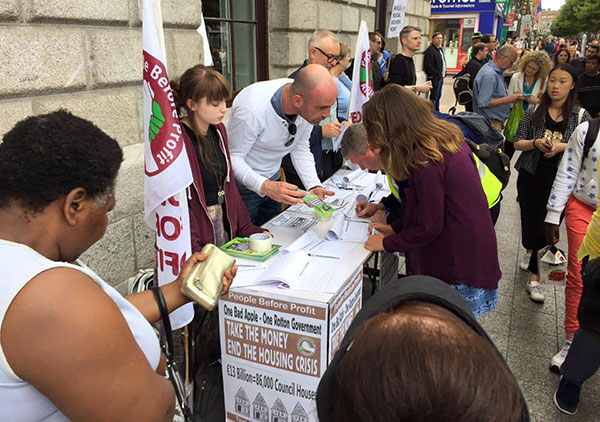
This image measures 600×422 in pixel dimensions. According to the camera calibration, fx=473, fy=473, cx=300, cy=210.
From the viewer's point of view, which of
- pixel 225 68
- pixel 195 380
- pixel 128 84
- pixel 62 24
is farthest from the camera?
pixel 225 68

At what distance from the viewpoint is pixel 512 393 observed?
0.62 metres

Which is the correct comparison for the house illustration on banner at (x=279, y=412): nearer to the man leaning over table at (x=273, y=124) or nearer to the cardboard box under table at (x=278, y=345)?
the cardboard box under table at (x=278, y=345)

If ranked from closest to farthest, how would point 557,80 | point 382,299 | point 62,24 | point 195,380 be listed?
point 382,299 < point 195,380 < point 62,24 < point 557,80

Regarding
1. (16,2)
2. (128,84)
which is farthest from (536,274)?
(16,2)

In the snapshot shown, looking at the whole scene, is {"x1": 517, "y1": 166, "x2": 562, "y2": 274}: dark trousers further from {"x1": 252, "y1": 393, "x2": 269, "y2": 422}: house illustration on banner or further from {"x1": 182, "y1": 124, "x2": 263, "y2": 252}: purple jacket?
Result: {"x1": 252, "y1": 393, "x2": 269, "y2": 422}: house illustration on banner

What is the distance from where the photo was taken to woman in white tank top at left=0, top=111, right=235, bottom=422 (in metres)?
0.90

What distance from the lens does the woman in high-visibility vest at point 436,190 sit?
2.15 m

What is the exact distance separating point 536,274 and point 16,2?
4188 millimetres

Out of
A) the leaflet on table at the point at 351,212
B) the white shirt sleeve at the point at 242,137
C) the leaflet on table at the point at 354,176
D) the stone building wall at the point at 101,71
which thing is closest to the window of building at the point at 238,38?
the stone building wall at the point at 101,71

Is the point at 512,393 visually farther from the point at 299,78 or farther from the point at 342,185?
the point at 342,185

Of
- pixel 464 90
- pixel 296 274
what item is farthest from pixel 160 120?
pixel 464 90

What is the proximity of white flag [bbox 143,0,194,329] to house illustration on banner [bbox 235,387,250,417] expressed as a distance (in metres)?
0.44

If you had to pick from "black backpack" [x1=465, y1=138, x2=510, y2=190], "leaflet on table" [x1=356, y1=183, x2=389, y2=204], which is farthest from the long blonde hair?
"leaflet on table" [x1=356, y1=183, x2=389, y2=204]

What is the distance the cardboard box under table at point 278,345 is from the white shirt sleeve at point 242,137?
1002mm
